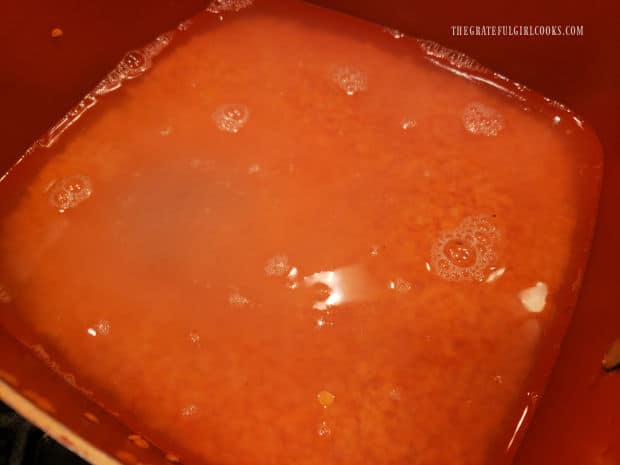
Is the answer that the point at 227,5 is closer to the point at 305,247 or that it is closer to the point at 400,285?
the point at 305,247

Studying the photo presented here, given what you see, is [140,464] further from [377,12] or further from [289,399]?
[377,12]

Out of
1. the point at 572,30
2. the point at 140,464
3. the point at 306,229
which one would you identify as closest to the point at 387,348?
the point at 306,229

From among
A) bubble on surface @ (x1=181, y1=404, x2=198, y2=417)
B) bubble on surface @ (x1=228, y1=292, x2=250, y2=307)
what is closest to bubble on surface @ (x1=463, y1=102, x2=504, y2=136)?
bubble on surface @ (x1=228, y1=292, x2=250, y2=307)

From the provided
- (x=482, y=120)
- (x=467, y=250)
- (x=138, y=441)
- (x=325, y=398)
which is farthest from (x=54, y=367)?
(x=482, y=120)

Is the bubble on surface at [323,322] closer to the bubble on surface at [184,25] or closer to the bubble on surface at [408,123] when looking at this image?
the bubble on surface at [408,123]

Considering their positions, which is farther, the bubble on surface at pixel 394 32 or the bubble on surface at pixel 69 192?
the bubble on surface at pixel 394 32

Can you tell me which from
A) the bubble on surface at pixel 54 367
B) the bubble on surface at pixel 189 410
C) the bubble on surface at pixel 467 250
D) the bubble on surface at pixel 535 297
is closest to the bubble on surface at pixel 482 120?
the bubble on surface at pixel 467 250

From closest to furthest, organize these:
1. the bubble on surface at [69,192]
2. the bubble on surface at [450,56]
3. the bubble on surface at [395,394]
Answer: the bubble on surface at [395,394] → the bubble on surface at [69,192] → the bubble on surface at [450,56]

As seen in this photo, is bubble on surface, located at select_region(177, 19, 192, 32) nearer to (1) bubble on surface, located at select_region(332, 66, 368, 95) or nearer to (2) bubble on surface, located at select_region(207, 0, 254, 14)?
(2) bubble on surface, located at select_region(207, 0, 254, 14)
